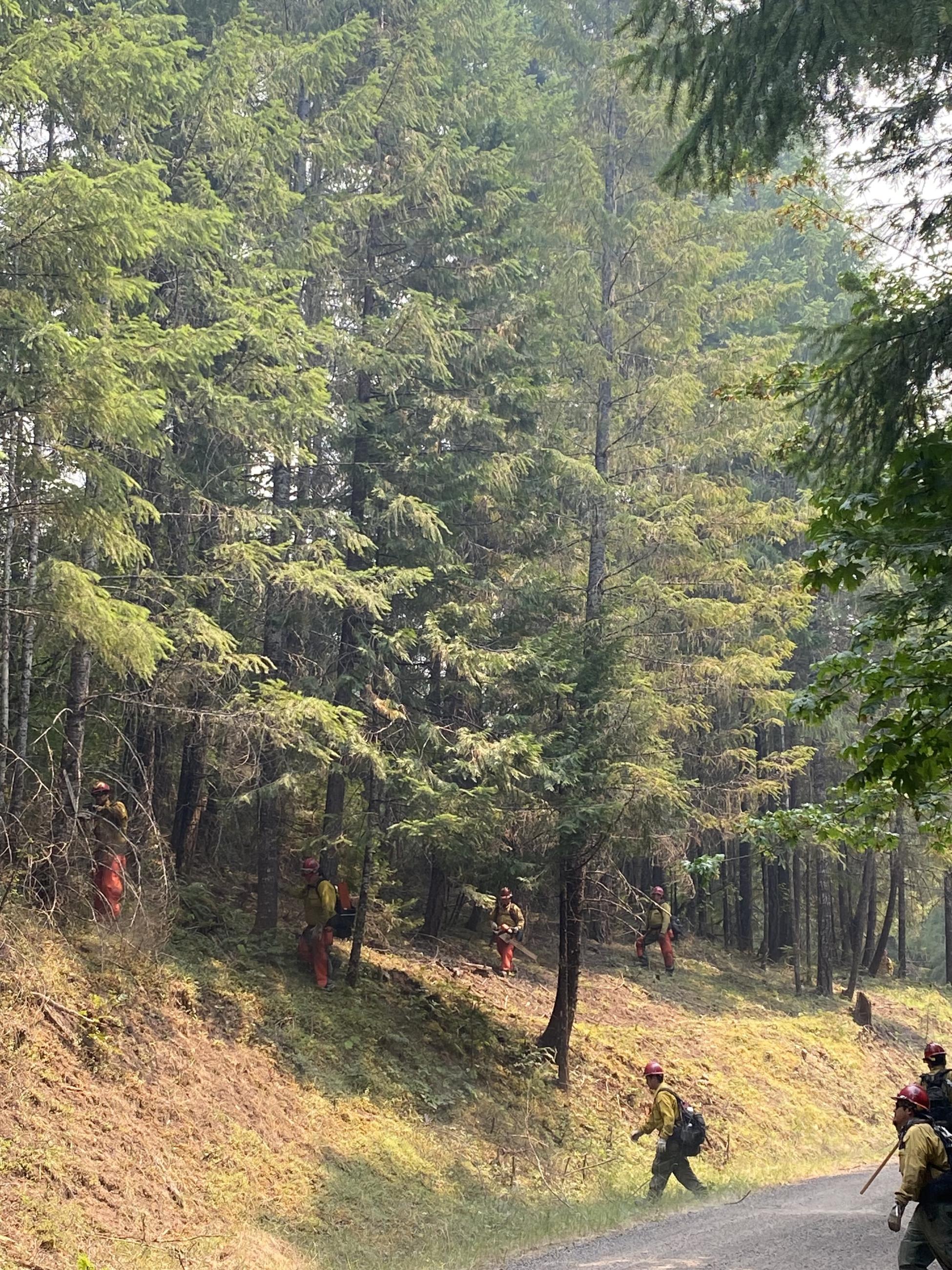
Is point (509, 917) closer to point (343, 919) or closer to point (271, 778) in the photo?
point (343, 919)

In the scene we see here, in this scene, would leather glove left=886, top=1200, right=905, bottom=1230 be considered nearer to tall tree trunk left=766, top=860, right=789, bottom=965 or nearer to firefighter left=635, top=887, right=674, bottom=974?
firefighter left=635, top=887, right=674, bottom=974

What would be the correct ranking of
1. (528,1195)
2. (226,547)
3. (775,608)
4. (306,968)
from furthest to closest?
(775,608)
(306,968)
(226,547)
(528,1195)

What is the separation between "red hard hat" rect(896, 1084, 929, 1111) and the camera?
7664 millimetres

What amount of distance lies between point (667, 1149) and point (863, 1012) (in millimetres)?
13120

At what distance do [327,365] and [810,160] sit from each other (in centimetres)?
978

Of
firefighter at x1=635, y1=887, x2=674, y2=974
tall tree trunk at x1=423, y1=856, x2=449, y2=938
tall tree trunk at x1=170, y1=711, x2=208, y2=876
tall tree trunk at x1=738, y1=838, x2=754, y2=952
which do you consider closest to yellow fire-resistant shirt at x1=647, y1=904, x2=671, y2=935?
firefighter at x1=635, y1=887, x2=674, y2=974

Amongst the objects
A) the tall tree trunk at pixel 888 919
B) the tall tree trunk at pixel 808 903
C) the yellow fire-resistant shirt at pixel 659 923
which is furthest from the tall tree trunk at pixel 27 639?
the tall tree trunk at pixel 888 919

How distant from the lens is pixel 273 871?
1505cm

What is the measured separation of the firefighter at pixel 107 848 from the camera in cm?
1162

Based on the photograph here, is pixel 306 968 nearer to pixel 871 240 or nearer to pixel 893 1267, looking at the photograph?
pixel 893 1267

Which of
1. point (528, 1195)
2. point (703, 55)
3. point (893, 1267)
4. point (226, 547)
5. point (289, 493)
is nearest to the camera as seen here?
point (703, 55)

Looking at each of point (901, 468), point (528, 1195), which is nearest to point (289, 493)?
point (528, 1195)

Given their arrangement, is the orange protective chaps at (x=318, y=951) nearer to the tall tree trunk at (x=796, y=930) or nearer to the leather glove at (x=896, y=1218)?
the leather glove at (x=896, y=1218)

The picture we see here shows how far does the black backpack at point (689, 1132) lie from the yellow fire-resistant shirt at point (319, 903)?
17.1 ft
